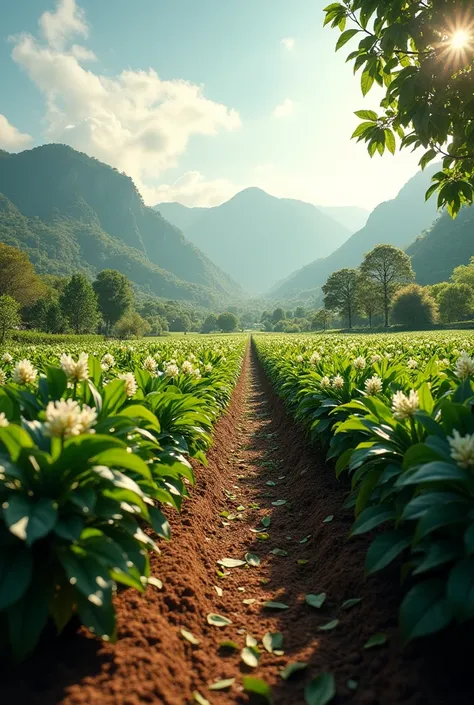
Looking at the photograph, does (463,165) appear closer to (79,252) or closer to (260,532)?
(260,532)

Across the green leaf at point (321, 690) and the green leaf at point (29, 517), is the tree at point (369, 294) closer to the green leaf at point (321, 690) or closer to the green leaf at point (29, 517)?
the green leaf at point (321, 690)

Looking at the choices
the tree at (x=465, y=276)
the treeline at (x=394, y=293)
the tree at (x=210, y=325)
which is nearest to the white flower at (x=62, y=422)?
the treeline at (x=394, y=293)

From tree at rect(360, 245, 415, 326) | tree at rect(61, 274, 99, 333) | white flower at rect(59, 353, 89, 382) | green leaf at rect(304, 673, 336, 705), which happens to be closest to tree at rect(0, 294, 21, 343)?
white flower at rect(59, 353, 89, 382)

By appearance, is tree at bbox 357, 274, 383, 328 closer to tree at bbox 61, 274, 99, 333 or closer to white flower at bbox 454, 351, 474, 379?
tree at bbox 61, 274, 99, 333

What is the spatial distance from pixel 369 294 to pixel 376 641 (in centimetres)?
5945

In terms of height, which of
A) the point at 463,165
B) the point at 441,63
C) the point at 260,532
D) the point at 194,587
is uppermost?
the point at 441,63

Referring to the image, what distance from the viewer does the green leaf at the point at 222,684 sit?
1879mm

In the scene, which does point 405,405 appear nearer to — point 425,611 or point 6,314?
point 425,611

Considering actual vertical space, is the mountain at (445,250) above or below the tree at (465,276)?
above

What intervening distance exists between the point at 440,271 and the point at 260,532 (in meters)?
122

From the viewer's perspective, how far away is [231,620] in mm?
2578

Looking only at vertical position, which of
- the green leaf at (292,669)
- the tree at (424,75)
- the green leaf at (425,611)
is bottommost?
the green leaf at (292,669)

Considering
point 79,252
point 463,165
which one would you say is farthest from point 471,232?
point 79,252

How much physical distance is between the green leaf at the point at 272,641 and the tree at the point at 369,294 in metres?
57.2
